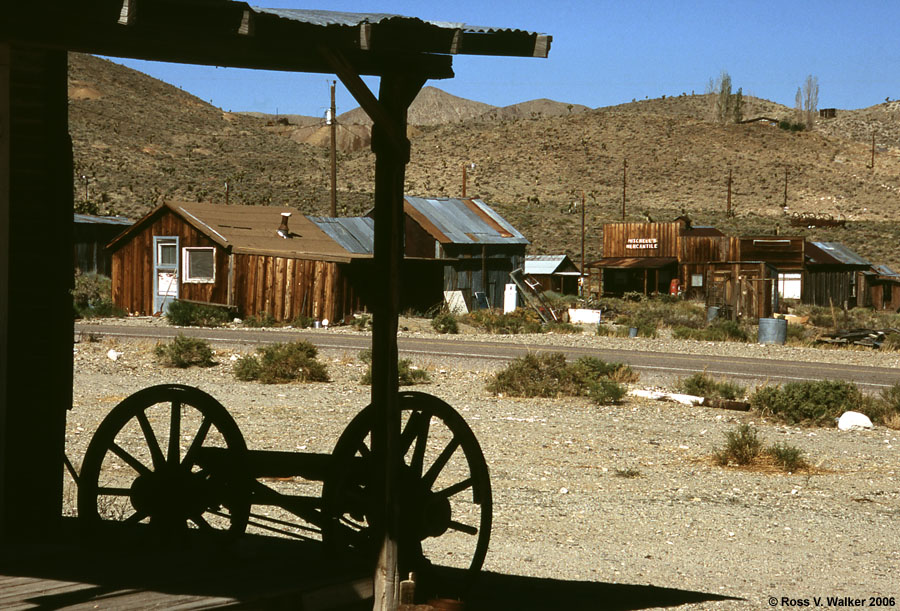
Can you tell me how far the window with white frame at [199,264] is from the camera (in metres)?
33.2

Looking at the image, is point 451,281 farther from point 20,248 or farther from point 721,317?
point 20,248

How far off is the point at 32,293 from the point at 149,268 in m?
30.7

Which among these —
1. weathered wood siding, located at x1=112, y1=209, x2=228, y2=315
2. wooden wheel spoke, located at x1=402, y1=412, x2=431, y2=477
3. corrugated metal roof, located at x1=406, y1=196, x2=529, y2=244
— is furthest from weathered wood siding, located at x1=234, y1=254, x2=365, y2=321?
wooden wheel spoke, located at x1=402, y1=412, x2=431, y2=477

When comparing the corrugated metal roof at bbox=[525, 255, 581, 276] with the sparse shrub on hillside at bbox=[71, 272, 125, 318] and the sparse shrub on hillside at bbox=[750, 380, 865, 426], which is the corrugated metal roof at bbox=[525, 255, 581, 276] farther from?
the sparse shrub on hillside at bbox=[750, 380, 865, 426]

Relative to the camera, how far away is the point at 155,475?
17.8ft

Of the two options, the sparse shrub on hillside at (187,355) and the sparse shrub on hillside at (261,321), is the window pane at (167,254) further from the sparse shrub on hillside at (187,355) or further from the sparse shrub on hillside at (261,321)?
the sparse shrub on hillside at (187,355)

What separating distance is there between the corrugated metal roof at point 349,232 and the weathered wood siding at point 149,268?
4179 mm

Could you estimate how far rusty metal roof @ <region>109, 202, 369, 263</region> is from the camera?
106ft

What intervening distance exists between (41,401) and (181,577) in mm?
1189

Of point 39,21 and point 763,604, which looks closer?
point 39,21

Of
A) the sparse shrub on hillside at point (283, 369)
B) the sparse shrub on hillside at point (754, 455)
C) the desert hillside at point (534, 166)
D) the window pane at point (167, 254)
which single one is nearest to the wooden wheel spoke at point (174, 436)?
the sparse shrub on hillside at point (754, 455)

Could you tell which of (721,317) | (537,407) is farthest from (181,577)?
(721,317)

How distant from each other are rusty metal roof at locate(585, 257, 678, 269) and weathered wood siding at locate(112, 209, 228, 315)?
25.2 m

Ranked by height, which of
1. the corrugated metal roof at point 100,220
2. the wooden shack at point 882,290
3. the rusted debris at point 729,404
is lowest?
the rusted debris at point 729,404
